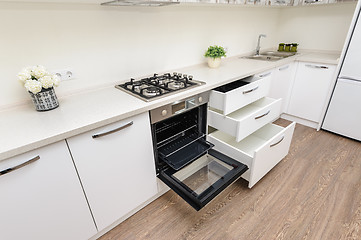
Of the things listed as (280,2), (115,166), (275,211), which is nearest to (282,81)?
(280,2)

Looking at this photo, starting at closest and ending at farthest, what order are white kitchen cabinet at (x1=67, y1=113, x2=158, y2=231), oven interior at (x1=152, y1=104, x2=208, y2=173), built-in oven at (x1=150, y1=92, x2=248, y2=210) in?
white kitchen cabinet at (x1=67, y1=113, x2=158, y2=231), built-in oven at (x1=150, y1=92, x2=248, y2=210), oven interior at (x1=152, y1=104, x2=208, y2=173)

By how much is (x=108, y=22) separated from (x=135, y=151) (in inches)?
38.3

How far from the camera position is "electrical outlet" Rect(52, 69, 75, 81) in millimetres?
1354

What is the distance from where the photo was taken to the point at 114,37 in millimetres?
1525

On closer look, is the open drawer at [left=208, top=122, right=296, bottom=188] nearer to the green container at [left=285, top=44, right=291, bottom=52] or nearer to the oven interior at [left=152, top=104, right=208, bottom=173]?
the oven interior at [left=152, top=104, right=208, bottom=173]

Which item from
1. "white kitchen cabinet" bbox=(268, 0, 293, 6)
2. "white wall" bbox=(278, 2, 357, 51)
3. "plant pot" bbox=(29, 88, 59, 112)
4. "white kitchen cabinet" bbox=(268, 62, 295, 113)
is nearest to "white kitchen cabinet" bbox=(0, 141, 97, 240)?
"plant pot" bbox=(29, 88, 59, 112)

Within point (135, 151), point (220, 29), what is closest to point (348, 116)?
point (220, 29)

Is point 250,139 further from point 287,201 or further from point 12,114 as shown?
point 12,114

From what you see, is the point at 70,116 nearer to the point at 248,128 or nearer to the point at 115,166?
the point at 115,166

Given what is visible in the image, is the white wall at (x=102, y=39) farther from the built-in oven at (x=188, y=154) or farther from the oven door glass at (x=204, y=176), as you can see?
the oven door glass at (x=204, y=176)

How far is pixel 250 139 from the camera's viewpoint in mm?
1990

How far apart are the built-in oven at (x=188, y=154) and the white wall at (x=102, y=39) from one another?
59 cm

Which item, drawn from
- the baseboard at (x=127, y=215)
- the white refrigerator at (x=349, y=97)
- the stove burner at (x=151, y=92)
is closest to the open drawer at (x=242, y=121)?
the stove burner at (x=151, y=92)

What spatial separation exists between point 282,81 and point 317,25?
101 cm
